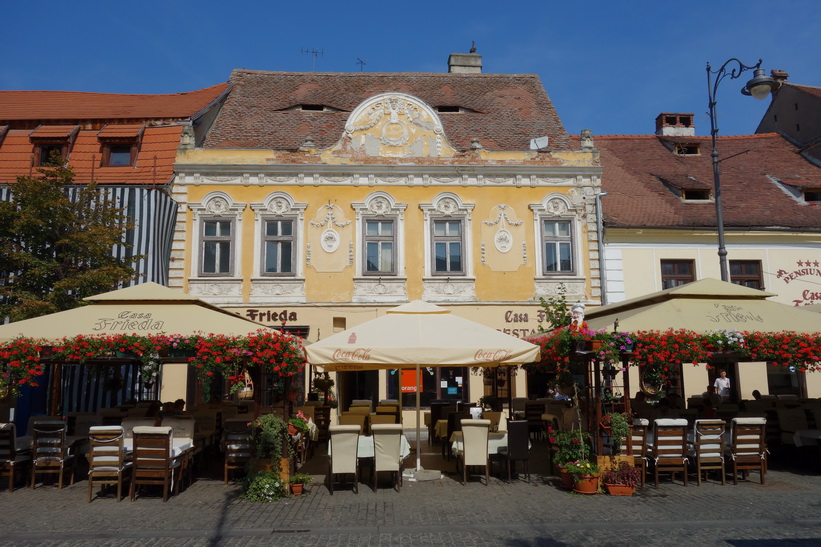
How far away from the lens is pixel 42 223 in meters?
13.6

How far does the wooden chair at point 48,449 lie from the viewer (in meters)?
9.43

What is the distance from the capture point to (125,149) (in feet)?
64.5

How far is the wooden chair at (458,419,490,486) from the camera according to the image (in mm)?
9739

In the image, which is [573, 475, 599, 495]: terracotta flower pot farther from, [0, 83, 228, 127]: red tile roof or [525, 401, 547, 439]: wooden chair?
[0, 83, 228, 127]: red tile roof

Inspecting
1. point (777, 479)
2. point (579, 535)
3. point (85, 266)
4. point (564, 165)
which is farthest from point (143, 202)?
point (777, 479)

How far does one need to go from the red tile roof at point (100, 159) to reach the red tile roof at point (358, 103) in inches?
53.9

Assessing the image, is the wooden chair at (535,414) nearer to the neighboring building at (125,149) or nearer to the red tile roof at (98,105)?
the neighboring building at (125,149)

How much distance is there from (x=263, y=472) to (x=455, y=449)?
308 centimetres

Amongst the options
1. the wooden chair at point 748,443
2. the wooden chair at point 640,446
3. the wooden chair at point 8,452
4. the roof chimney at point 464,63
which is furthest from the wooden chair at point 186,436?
the roof chimney at point 464,63

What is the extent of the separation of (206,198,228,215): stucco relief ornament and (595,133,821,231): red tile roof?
1098cm

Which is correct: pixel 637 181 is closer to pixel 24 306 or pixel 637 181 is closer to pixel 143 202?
pixel 143 202

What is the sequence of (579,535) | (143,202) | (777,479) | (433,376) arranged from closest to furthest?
1. (579,535)
2. (777,479)
3. (143,202)
4. (433,376)

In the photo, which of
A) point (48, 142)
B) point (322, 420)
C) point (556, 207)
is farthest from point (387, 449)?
point (48, 142)

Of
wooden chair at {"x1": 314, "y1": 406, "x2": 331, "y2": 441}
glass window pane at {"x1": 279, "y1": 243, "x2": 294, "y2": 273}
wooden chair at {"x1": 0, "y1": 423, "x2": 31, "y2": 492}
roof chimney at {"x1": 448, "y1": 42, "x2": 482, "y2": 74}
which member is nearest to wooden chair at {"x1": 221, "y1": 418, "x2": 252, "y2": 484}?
wooden chair at {"x1": 0, "y1": 423, "x2": 31, "y2": 492}
